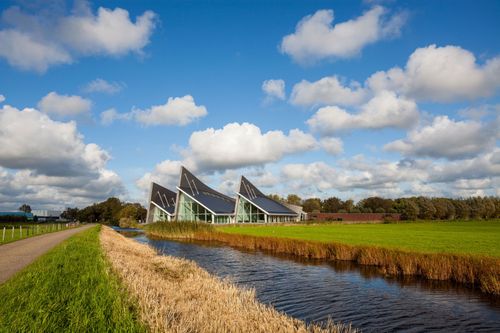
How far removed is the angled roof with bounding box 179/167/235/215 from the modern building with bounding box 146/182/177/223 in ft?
34.2

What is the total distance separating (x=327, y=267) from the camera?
20.1 meters

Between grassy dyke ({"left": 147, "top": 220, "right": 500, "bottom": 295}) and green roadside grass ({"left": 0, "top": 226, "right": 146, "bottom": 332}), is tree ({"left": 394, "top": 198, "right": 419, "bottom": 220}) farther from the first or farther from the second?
A: green roadside grass ({"left": 0, "top": 226, "right": 146, "bottom": 332})

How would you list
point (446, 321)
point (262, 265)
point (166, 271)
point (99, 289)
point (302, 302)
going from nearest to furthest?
point (99, 289) < point (446, 321) < point (302, 302) < point (166, 271) < point (262, 265)

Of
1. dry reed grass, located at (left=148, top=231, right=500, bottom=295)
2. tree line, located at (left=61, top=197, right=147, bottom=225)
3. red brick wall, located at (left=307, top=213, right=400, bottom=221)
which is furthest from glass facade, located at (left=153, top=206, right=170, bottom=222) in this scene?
dry reed grass, located at (left=148, top=231, right=500, bottom=295)

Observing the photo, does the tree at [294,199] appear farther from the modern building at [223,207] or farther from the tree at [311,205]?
the modern building at [223,207]

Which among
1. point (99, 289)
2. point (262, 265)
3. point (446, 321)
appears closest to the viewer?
point (99, 289)

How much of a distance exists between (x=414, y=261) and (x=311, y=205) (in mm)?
130639

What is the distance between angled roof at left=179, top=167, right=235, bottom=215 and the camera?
7388 cm

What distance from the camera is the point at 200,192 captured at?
84.2m

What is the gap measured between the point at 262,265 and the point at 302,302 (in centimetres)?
881

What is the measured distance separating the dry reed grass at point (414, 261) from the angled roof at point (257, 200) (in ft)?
153

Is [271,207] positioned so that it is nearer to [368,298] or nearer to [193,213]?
[193,213]

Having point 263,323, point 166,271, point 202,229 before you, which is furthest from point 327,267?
point 202,229

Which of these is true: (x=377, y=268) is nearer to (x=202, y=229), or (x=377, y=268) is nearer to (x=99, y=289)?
(x=99, y=289)
